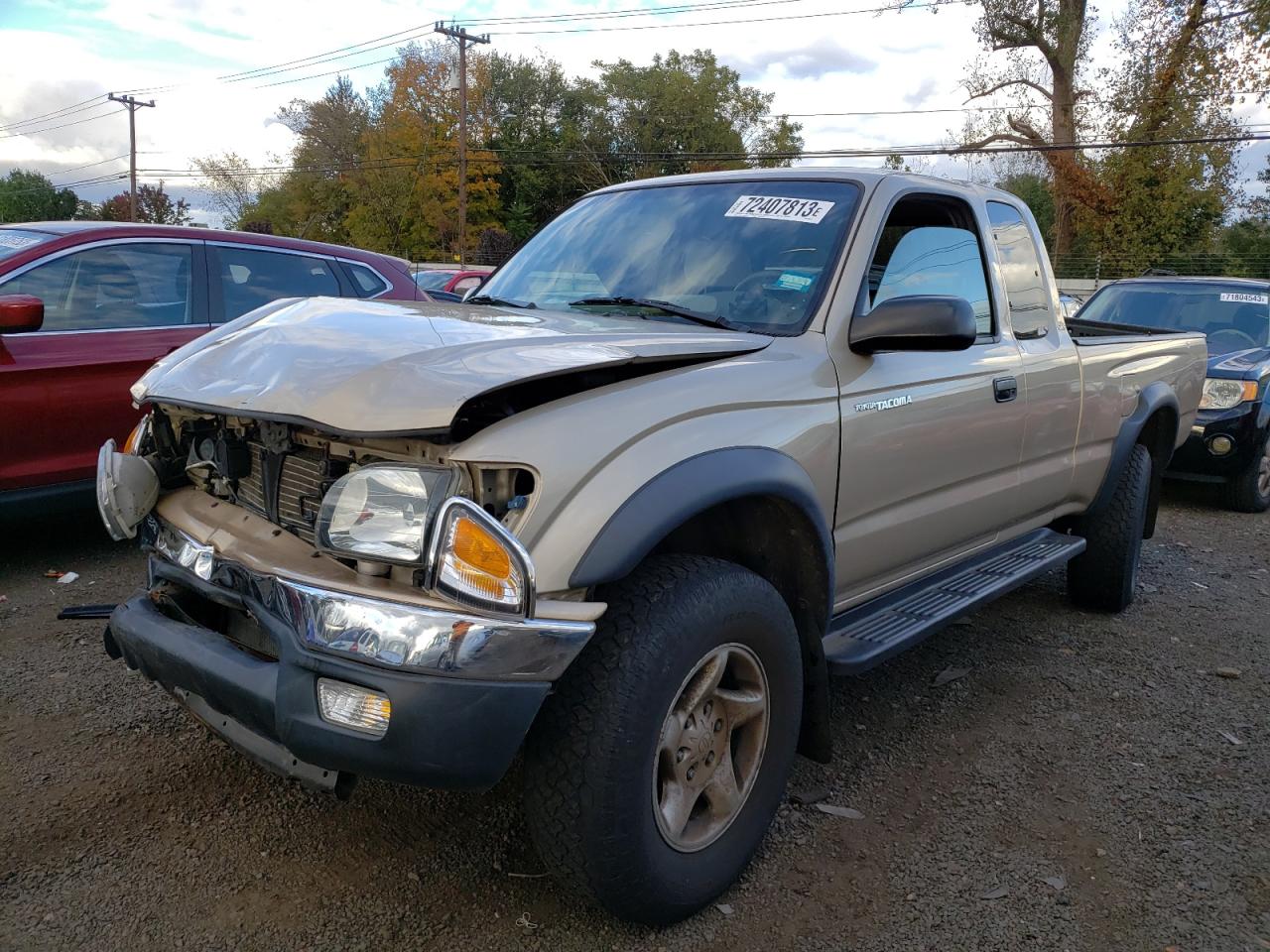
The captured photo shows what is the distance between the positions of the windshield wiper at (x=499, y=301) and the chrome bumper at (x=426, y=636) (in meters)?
1.55

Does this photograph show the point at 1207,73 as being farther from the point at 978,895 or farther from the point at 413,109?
the point at 413,109

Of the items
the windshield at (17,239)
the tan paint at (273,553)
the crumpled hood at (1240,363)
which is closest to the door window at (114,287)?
the windshield at (17,239)

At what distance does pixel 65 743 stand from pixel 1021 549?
3637 mm

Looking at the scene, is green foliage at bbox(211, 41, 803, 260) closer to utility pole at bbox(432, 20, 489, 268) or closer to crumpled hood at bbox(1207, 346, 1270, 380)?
utility pole at bbox(432, 20, 489, 268)

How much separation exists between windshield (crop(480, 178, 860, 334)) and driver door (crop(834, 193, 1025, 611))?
0.64 feet

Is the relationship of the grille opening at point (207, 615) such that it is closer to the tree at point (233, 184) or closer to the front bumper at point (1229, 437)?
the front bumper at point (1229, 437)

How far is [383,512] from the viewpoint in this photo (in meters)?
2.05

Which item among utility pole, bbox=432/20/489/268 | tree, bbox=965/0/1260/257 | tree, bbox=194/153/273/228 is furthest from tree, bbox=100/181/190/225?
tree, bbox=965/0/1260/257

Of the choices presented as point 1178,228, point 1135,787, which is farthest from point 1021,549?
point 1178,228

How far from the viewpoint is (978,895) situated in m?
2.61

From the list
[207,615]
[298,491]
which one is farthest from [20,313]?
[298,491]

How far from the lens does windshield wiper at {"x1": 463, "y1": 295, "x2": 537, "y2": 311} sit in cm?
342

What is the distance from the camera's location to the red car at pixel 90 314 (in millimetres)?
4656

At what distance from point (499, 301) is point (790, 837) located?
6.73 feet
